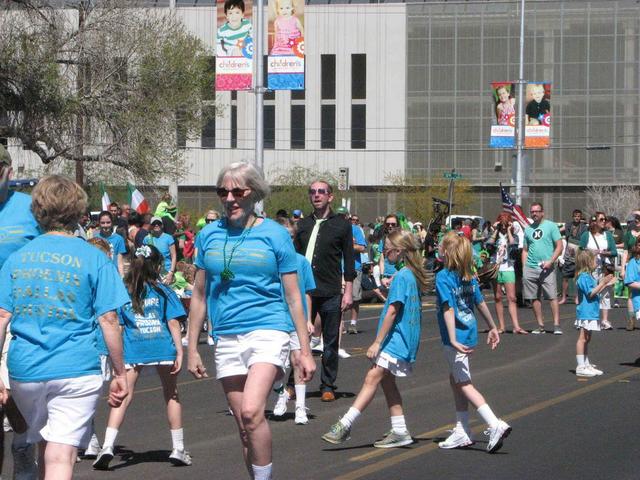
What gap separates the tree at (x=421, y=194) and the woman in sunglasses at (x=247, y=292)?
6087 centimetres

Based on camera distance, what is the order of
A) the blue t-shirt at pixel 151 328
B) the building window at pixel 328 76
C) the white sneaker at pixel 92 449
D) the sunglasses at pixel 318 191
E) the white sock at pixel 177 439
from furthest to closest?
1. the building window at pixel 328 76
2. the sunglasses at pixel 318 191
3. the white sneaker at pixel 92 449
4. the blue t-shirt at pixel 151 328
5. the white sock at pixel 177 439

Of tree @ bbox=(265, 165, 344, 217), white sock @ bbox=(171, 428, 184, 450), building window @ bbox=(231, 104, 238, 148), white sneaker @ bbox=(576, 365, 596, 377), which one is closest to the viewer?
white sock @ bbox=(171, 428, 184, 450)

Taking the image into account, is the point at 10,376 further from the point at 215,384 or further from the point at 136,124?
the point at 136,124

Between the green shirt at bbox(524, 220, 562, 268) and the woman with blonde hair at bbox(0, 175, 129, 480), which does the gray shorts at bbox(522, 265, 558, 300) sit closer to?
the green shirt at bbox(524, 220, 562, 268)

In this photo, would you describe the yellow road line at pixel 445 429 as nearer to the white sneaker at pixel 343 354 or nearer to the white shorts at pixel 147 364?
the white shorts at pixel 147 364

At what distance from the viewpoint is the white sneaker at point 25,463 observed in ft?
21.3

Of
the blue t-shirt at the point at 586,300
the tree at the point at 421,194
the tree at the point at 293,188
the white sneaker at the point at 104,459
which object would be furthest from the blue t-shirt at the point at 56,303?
the tree at the point at 421,194

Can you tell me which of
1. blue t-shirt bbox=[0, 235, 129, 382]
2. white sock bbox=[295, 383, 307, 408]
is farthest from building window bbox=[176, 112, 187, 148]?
blue t-shirt bbox=[0, 235, 129, 382]

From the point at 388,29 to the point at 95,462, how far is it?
6480 centimetres

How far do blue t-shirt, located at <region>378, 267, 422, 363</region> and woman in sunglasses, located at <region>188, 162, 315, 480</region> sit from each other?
92.0 inches

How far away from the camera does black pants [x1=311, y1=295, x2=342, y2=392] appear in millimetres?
12055

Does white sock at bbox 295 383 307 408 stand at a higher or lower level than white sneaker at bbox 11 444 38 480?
lower

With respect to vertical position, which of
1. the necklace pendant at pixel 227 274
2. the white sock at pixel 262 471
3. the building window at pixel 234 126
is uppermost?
the building window at pixel 234 126

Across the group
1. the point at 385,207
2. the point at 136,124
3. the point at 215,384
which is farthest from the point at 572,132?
the point at 215,384
